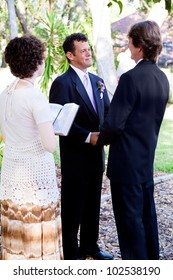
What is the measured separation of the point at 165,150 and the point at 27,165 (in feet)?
23.7

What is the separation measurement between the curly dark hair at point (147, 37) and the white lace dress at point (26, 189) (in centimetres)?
78

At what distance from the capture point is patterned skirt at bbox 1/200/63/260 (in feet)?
10.2

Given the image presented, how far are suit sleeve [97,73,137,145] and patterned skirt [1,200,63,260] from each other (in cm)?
68

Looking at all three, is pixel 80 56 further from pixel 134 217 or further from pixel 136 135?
pixel 134 217

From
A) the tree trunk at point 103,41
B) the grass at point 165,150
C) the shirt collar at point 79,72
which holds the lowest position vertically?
the grass at point 165,150

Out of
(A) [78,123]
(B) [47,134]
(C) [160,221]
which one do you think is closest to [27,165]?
(B) [47,134]

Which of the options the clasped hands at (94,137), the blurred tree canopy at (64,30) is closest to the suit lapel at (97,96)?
the clasped hands at (94,137)

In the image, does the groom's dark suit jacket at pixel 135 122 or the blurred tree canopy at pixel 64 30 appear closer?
the groom's dark suit jacket at pixel 135 122

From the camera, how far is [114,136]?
10.5ft

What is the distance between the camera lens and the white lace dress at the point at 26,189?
2988 mm

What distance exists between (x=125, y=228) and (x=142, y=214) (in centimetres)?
20

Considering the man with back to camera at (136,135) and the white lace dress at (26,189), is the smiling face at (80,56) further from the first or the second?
the white lace dress at (26,189)

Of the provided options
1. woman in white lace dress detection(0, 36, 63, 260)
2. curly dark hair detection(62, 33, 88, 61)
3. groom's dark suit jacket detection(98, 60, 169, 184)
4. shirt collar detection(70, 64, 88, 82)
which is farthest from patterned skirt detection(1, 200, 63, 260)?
curly dark hair detection(62, 33, 88, 61)

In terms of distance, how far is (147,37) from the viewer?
10.0 feet
